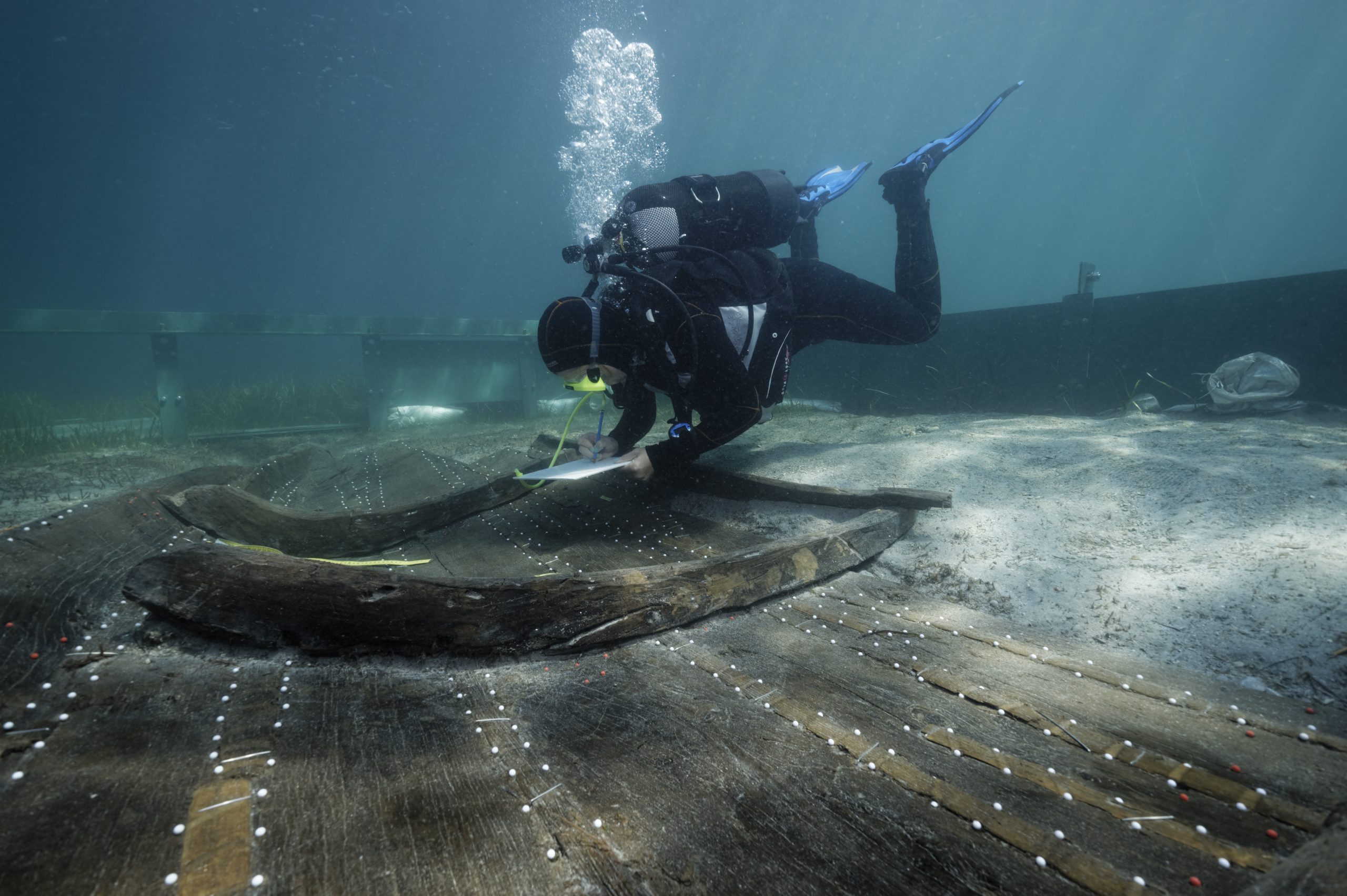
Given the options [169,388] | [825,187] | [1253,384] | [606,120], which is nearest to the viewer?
[825,187]

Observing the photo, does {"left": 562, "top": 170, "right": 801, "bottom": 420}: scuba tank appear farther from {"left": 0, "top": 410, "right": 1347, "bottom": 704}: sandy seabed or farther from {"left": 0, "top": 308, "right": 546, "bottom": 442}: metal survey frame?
{"left": 0, "top": 308, "right": 546, "bottom": 442}: metal survey frame

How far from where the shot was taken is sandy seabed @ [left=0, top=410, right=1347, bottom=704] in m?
2.08

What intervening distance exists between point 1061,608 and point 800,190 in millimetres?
4801

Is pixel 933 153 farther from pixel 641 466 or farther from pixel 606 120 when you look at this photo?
pixel 606 120

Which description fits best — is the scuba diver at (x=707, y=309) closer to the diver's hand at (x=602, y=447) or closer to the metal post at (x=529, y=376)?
the diver's hand at (x=602, y=447)

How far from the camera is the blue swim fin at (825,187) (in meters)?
5.83

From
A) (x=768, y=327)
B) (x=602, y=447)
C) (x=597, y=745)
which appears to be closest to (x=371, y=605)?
(x=597, y=745)

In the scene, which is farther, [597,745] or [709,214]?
[709,214]

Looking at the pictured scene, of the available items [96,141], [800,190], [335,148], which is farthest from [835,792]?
[335,148]

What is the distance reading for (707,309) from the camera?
385 centimetres

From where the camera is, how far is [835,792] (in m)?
1.26

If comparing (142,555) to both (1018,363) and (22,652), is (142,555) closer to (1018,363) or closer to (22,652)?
(22,652)

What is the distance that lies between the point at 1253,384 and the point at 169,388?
1588cm

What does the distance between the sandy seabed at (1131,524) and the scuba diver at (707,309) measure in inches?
31.6
